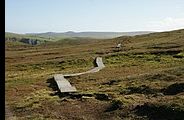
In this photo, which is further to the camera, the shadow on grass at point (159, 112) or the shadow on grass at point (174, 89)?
the shadow on grass at point (174, 89)

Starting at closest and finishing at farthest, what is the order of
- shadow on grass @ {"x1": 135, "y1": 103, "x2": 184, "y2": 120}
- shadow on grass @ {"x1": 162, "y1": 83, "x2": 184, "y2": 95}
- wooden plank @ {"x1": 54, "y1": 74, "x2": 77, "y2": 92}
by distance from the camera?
shadow on grass @ {"x1": 135, "y1": 103, "x2": 184, "y2": 120} → shadow on grass @ {"x1": 162, "y1": 83, "x2": 184, "y2": 95} → wooden plank @ {"x1": 54, "y1": 74, "x2": 77, "y2": 92}

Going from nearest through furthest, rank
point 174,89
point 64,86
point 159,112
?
point 159,112
point 174,89
point 64,86

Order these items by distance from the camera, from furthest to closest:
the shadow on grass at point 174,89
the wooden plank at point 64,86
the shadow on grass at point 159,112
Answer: the wooden plank at point 64,86, the shadow on grass at point 174,89, the shadow on grass at point 159,112

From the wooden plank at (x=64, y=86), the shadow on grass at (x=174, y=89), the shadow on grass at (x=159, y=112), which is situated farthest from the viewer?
the wooden plank at (x=64, y=86)

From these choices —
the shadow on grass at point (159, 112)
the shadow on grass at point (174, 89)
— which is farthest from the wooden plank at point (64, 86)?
the shadow on grass at point (159, 112)

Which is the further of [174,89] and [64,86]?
[64,86]

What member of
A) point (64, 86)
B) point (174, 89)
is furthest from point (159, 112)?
point (64, 86)

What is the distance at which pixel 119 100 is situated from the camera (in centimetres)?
1384

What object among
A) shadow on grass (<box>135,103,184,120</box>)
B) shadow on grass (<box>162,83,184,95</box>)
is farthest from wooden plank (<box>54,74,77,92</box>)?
shadow on grass (<box>135,103,184,120</box>)

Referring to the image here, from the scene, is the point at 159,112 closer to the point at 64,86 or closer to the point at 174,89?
the point at 174,89

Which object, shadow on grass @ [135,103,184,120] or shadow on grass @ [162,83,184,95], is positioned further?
shadow on grass @ [162,83,184,95]

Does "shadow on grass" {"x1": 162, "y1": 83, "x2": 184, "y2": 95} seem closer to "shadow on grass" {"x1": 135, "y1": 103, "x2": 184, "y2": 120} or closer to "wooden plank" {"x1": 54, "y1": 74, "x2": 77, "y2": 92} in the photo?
"shadow on grass" {"x1": 135, "y1": 103, "x2": 184, "y2": 120}

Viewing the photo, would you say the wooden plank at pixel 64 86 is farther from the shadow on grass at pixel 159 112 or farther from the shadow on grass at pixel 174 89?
the shadow on grass at pixel 159 112
